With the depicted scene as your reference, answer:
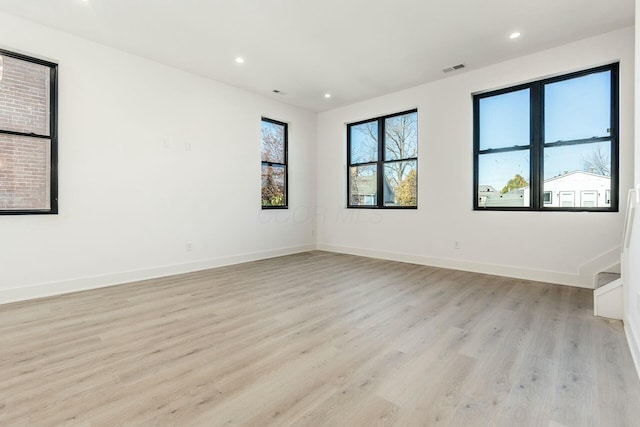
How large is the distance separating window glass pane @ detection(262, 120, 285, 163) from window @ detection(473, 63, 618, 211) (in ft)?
11.6

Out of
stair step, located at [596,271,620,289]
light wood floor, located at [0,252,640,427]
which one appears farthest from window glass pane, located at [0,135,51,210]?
stair step, located at [596,271,620,289]

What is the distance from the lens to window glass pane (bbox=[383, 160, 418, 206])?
5512 mm

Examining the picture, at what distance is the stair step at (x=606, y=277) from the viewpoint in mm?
3271

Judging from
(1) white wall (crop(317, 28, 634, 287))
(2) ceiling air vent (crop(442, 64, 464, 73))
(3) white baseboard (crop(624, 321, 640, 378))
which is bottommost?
(3) white baseboard (crop(624, 321, 640, 378))

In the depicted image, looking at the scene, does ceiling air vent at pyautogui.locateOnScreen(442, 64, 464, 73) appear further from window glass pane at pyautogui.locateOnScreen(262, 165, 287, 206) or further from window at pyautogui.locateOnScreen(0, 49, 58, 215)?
window at pyautogui.locateOnScreen(0, 49, 58, 215)

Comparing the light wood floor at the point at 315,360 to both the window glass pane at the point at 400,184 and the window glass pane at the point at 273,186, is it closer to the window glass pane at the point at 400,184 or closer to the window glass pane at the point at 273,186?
the window glass pane at the point at 400,184

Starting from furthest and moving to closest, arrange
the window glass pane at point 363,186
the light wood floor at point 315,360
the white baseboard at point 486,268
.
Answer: the window glass pane at point 363,186 → the white baseboard at point 486,268 → the light wood floor at point 315,360

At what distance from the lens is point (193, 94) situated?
474 cm

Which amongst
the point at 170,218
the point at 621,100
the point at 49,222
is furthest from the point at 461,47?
the point at 49,222

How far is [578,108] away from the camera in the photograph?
12.9 ft

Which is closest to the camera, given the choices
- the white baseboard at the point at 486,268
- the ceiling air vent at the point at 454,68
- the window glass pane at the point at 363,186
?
the white baseboard at the point at 486,268

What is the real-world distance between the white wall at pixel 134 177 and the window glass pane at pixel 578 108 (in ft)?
14.8

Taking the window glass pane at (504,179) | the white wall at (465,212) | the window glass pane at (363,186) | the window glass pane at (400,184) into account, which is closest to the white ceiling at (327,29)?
the white wall at (465,212)

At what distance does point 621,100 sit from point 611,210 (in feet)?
4.19
